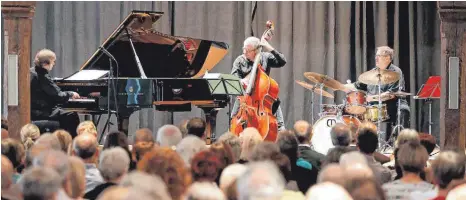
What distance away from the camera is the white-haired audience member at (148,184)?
2789 millimetres

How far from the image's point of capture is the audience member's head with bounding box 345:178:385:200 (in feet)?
10.2

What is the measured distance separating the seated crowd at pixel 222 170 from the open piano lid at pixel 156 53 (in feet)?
9.23

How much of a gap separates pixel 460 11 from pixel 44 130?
4.04m

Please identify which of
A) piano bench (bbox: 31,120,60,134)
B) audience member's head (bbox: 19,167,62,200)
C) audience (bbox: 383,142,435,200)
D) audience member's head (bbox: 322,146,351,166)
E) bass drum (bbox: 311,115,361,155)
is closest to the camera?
audience member's head (bbox: 19,167,62,200)

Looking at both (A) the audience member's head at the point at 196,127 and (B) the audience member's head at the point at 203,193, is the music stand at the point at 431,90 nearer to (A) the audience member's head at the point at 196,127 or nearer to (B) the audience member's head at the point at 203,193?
(A) the audience member's head at the point at 196,127

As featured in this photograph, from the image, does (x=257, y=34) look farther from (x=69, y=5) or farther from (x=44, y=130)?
(x=44, y=130)

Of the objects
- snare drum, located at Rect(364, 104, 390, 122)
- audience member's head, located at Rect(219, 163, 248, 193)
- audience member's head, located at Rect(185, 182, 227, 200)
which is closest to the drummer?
snare drum, located at Rect(364, 104, 390, 122)

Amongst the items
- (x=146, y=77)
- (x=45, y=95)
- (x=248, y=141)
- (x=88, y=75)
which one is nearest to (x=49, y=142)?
(x=248, y=141)

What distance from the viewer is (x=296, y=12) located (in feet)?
39.8

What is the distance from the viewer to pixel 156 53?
375 inches

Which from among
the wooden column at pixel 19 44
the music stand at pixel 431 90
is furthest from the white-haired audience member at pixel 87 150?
the music stand at pixel 431 90

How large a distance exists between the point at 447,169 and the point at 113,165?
1.65m

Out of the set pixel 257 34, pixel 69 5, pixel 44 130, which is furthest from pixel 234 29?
pixel 44 130

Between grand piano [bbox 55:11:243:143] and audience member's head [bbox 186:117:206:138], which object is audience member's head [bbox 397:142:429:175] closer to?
audience member's head [bbox 186:117:206:138]
